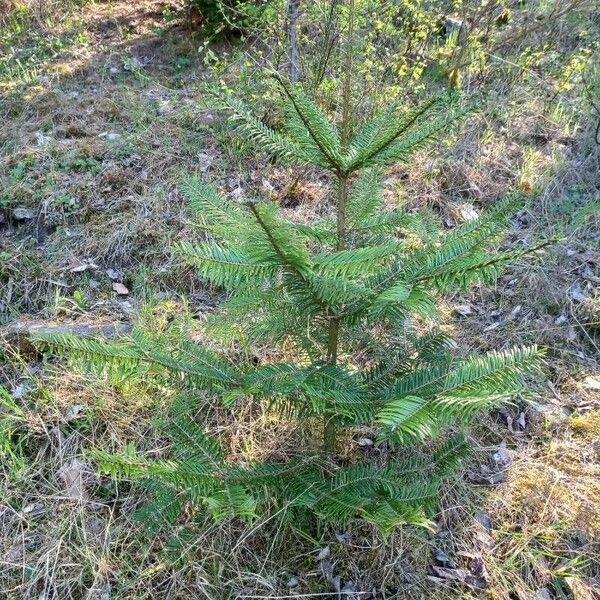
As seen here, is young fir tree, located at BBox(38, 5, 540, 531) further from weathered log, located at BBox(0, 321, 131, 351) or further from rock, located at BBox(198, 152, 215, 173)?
rock, located at BBox(198, 152, 215, 173)

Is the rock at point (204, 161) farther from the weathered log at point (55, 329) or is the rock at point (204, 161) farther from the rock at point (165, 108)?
the weathered log at point (55, 329)

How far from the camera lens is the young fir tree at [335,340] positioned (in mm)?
1228

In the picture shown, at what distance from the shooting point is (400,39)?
14.0 feet

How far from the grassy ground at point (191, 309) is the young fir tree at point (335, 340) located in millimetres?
240

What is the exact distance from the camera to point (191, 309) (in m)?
2.88

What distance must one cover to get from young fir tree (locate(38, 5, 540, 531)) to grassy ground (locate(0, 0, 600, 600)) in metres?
0.24

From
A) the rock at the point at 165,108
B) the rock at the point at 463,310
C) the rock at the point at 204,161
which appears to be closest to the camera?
the rock at the point at 463,310

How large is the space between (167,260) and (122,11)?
4.23 metres

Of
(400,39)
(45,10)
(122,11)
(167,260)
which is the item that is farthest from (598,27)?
(45,10)

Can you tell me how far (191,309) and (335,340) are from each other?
143 centimetres

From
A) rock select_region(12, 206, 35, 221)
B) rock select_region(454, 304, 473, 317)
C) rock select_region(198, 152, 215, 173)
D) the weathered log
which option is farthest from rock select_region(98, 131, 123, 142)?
rock select_region(454, 304, 473, 317)

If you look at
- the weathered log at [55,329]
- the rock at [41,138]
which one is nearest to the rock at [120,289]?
the weathered log at [55,329]

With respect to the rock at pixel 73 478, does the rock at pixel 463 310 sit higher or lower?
higher

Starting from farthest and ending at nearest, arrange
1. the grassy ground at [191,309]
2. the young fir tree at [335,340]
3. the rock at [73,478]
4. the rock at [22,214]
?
1. the rock at [22,214]
2. the rock at [73,478]
3. the grassy ground at [191,309]
4. the young fir tree at [335,340]
